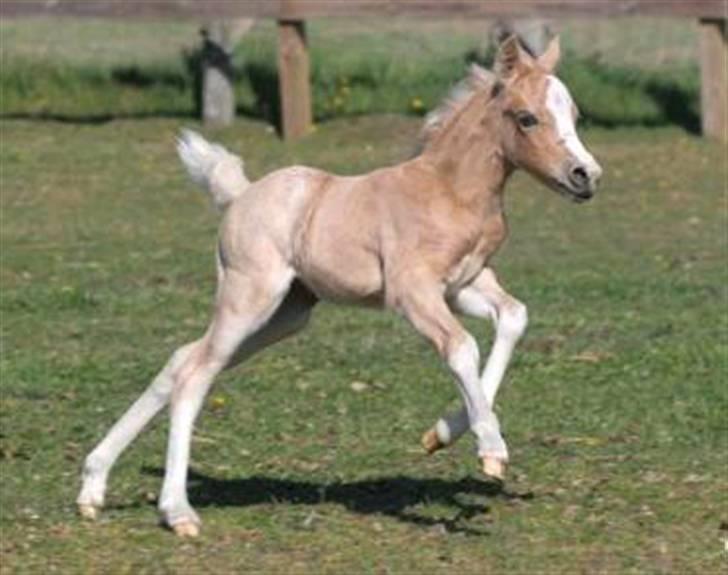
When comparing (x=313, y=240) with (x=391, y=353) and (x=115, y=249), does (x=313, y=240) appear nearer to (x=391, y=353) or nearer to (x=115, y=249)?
(x=391, y=353)

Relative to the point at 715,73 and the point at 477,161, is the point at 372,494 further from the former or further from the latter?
the point at 715,73

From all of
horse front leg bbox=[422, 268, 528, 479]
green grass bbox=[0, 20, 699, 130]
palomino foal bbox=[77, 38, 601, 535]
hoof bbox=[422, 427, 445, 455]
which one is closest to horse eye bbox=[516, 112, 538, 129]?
palomino foal bbox=[77, 38, 601, 535]

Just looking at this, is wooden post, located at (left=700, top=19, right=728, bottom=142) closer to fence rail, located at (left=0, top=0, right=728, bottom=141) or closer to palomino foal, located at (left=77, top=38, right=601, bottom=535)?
fence rail, located at (left=0, top=0, right=728, bottom=141)

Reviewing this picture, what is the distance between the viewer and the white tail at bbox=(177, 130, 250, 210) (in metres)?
9.38

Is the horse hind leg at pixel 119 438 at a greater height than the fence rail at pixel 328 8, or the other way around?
the horse hind leg at pixel 119 438

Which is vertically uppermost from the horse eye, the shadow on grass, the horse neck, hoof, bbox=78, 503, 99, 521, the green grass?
the horse eye

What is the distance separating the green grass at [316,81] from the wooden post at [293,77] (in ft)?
2.11

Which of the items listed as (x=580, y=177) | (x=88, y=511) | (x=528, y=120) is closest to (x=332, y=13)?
(x=88, y=511)

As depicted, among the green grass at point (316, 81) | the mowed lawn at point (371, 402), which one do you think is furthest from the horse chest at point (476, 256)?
the green grass at point (316, 81)

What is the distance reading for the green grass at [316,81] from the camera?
901 inches

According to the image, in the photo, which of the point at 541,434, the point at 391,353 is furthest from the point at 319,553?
the point at 391,353

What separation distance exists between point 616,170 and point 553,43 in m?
11.5

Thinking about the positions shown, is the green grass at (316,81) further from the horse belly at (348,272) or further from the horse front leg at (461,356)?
the horse front leg at (461,356)

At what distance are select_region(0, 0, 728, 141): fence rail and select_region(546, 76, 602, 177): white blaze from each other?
13.0 meters
